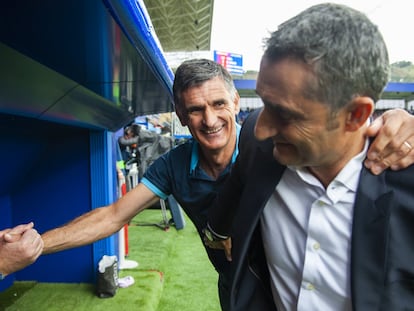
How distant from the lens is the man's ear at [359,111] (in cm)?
89

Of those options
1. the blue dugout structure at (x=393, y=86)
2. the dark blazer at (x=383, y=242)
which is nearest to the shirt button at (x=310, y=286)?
the dark blazer at (x=383, y=242)

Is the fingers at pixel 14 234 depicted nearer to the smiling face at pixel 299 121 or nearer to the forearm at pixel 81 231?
the forearm at pixel 81 231

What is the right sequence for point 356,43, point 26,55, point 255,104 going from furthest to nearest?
1. point 255,104
2. point 26,55
3. point 356,43

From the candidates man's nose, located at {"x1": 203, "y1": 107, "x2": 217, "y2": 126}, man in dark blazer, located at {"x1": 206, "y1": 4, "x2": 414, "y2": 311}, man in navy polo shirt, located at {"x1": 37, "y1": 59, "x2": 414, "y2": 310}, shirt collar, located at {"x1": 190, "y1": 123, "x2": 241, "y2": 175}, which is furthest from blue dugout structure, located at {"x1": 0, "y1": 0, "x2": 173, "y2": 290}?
man in dark blazer, located at {"x1": 206, "y1": 4, "x2": 414, "y2": 311}

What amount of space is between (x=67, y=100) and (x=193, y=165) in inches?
40.6

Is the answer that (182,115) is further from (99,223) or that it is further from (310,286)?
(310,286)

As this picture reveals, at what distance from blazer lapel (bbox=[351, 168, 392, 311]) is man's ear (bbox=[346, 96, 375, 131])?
137 millimetres

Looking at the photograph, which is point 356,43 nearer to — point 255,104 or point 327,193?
point 327,193

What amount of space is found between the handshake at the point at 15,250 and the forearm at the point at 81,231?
12 centimetres

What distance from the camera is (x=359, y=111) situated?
2.98 feet

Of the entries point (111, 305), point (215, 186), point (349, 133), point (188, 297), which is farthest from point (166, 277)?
point (349, 133)

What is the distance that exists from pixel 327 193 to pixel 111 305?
9.38ft

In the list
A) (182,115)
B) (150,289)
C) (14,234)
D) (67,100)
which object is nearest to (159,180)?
Answer: (182,115)

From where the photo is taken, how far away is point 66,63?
169 cm
